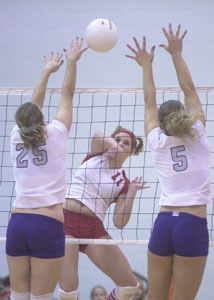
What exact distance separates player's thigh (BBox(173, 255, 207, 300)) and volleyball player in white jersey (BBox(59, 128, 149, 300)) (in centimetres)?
118

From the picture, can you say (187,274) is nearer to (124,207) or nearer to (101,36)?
(124,207)

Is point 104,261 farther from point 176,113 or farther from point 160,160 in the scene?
point 176,113

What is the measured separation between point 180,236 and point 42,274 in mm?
953

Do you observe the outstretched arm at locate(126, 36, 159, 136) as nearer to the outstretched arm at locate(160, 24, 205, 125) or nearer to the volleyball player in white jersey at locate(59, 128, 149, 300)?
the outstretched arm at locate(160, 24, 205, 125)

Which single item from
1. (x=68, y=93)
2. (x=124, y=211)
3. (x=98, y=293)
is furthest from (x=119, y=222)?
(x=98, y=293)

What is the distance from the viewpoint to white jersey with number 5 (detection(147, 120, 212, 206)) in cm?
355

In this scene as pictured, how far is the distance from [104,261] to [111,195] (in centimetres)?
59

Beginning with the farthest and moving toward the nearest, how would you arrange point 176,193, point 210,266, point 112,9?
point 112,9 < point 210,266 < point 176,193

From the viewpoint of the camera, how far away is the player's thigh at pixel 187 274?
3484 mm

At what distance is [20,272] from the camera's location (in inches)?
142

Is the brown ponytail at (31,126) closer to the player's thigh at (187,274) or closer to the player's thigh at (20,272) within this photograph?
the player's thigh at (20,272)

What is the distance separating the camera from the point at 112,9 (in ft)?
24.7

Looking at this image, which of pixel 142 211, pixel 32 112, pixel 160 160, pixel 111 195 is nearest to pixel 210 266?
pixel 142 211

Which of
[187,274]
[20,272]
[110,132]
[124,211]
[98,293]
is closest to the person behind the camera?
[187,274]
